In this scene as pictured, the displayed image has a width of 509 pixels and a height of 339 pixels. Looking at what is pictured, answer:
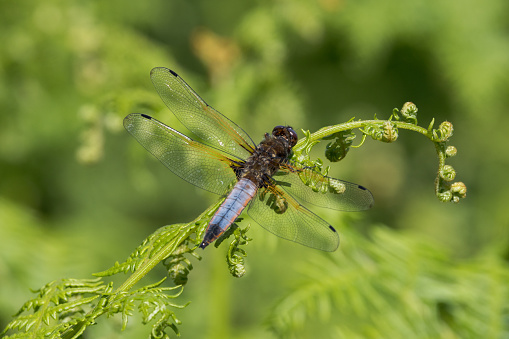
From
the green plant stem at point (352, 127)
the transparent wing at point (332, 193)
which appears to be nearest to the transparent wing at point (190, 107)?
the transparent wing at point (332, 193)

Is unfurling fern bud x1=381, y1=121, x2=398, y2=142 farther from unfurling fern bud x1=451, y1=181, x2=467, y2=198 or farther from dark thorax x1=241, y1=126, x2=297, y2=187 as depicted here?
dark thorax x1=241, y1=126, x2=297, y2=187

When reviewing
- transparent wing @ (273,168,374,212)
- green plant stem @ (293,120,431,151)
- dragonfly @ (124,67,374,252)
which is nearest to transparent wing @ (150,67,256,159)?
dragonfly @ (124,67,374,252)

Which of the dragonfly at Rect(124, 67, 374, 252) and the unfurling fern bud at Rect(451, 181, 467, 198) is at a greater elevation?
the dragonfly at Rect(124, 67, 374, 252)

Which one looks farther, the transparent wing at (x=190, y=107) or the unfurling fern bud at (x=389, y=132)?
the transparent wing at (x=190, y=107)

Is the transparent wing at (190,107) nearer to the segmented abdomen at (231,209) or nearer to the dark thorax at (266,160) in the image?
the dark thorax at (266,160)

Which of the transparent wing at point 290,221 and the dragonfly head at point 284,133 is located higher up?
the dragonfly head at point 284,133

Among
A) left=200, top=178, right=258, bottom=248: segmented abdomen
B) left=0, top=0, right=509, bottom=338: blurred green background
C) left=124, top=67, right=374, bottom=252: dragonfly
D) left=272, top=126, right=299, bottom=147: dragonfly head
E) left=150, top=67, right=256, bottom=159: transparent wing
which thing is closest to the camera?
left=200, top=178, right=258, bottom=248: segmented abdomen

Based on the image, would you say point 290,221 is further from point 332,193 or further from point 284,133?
point 284,133

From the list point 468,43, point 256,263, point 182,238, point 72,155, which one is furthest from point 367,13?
point 182,238
